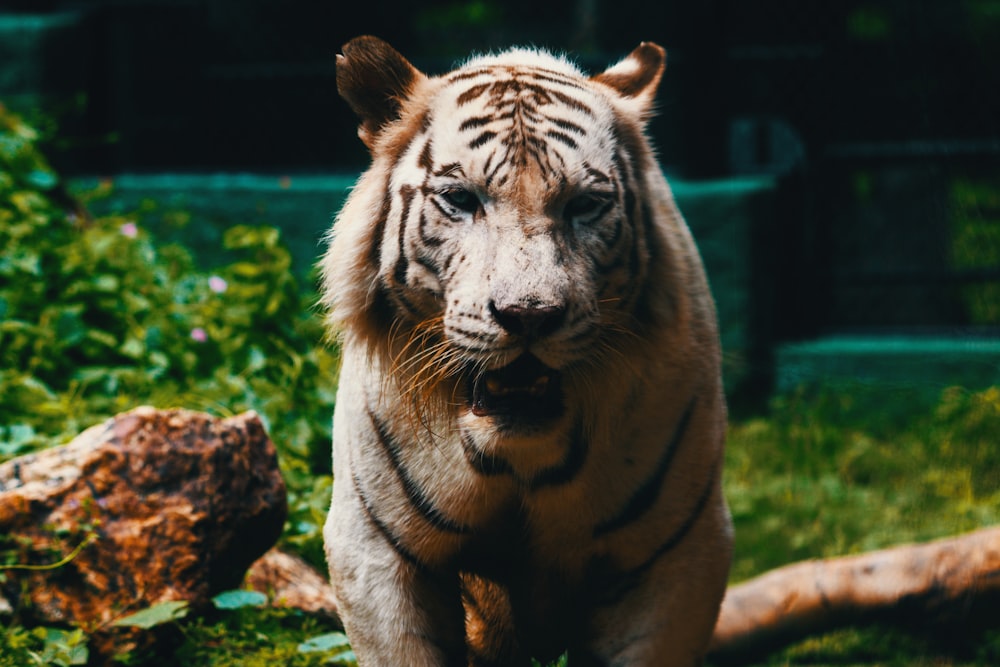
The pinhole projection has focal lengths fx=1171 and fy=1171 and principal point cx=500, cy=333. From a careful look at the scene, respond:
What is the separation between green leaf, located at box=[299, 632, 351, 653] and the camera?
9.98 feet

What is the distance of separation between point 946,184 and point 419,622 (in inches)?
199

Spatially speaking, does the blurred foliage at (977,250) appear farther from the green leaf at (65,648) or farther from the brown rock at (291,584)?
the green leaf at (65,648)

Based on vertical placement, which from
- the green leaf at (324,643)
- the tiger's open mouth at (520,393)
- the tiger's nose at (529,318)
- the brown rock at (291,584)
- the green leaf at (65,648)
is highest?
the tiger's nose at (529,318)

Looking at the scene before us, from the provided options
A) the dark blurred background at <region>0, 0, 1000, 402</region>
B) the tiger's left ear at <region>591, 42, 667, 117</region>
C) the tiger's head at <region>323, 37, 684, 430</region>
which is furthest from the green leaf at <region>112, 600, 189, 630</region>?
the dark blurred background at <region>0, 0, 1000, 402</region>

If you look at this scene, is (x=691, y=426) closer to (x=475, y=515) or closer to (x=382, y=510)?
(x=475, y=515)

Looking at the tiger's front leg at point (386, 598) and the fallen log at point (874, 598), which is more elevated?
the tiger's front leg at point (386, 598)

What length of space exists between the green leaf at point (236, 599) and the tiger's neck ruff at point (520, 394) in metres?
0.58

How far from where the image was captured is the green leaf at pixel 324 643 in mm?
3043

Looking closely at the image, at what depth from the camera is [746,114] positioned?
6.95m

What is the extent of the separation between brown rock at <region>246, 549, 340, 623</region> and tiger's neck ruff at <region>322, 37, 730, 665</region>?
83 centimetres

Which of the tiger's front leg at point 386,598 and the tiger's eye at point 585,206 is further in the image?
the tiger's front leg at point 386,598

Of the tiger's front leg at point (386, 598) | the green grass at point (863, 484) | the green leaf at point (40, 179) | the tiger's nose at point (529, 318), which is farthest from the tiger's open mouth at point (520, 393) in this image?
the green leaf at point (40, 179)

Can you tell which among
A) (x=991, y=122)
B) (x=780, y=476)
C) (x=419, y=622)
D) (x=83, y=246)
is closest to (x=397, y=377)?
(x=419, y=622)

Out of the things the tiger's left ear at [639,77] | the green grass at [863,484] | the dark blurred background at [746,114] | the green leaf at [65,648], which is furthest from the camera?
the dark blurred background at [746,114]
